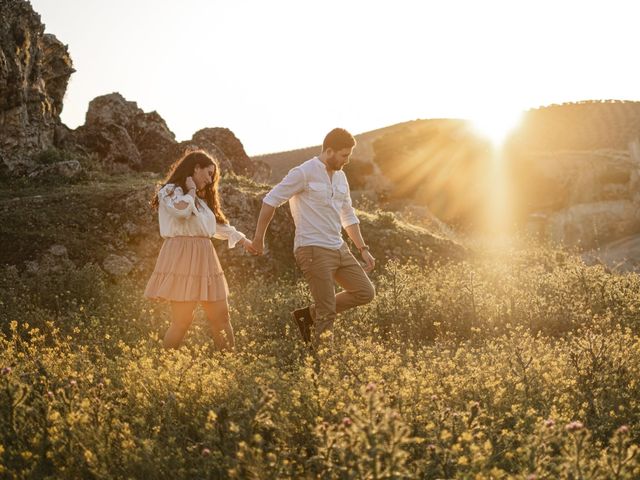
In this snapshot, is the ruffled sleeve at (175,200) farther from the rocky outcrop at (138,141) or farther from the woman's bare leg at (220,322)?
the rocky outcrop at (138,141)

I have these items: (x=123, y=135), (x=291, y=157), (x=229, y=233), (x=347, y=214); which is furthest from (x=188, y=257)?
(x=291, y=157)

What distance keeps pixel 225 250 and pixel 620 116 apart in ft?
129

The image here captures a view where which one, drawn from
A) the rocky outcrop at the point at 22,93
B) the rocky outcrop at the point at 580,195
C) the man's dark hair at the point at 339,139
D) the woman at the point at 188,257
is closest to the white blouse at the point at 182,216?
the woman at the point at 188,257

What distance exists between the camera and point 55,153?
15672 mm

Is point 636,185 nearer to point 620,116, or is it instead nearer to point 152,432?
point 152,432

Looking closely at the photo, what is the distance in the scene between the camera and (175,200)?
6.22 meters

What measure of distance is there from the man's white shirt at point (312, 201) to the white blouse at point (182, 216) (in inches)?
25.2

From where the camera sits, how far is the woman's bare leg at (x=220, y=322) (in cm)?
644

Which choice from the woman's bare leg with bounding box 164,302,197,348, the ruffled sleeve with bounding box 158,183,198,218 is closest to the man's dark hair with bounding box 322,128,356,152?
the ruffled sleeve with bounding box 158,183,198,218

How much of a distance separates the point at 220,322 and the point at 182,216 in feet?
3.71

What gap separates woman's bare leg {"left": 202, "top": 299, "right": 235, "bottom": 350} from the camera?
644cm

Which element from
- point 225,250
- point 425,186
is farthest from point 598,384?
point 425,186

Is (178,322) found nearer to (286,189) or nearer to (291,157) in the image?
(286,189)

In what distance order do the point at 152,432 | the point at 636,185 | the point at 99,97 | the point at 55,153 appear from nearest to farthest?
the point at 152,432
the point at 55,153
the point at 99,97
the point at 636,185
